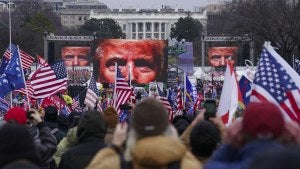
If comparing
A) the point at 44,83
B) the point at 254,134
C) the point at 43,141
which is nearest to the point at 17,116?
the point at 43,141

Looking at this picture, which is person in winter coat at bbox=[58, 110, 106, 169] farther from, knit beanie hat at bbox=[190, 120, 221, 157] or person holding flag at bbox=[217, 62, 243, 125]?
person holding flag at bbox=[217, 62, 243, 125]

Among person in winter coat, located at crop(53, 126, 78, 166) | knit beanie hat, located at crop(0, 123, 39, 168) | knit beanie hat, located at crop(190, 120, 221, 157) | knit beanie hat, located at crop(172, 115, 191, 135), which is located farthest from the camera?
knit beanie hat, located at crop(172, 115, 191, 135)

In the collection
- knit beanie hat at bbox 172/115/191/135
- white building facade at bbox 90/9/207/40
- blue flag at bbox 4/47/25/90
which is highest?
knit beanie hat at bbox 172/115/191/135

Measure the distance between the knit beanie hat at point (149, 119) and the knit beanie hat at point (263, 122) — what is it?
2.88 ft

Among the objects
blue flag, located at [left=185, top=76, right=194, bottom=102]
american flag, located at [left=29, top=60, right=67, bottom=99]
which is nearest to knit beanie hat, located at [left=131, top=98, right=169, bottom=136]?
american flag, located at [left=29, top=60, right=67, bottom=99]

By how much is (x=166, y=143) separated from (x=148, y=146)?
10cm

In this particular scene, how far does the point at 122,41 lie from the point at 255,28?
61.1 feet

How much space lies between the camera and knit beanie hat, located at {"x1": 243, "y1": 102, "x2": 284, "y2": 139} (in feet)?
12.9

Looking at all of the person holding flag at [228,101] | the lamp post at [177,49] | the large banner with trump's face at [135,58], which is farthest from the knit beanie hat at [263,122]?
the lamp post at [177,49]

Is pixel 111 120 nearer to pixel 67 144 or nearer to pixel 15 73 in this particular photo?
pixel 67 144

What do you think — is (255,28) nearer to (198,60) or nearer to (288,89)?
(288,89)

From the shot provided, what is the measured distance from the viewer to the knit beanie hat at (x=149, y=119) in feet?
15.7

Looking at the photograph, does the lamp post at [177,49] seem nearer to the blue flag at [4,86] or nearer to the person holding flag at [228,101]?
the blue flag at [4,86]

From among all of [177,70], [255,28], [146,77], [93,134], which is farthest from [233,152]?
[177,70]
